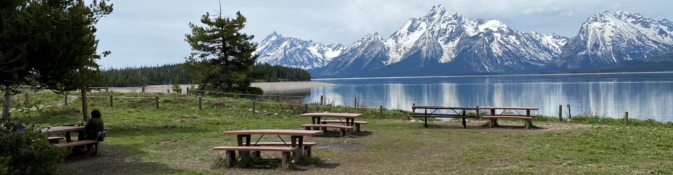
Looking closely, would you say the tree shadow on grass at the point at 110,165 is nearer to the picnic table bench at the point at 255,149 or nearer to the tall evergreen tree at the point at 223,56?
the picnic table bench at the point at 255,149

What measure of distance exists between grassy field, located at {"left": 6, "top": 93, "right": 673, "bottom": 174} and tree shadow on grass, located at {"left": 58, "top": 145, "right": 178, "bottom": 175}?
2cm

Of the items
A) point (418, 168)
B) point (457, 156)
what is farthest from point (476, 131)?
point (418, 168)

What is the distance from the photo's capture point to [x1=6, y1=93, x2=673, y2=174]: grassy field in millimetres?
9961

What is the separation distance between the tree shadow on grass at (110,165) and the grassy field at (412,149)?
0.07 ft

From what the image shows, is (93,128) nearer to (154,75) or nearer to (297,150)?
(297,150)

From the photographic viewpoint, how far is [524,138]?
15.0 metres

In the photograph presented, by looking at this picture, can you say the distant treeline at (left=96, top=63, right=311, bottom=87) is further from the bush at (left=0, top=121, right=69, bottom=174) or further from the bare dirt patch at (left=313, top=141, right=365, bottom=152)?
the bush at (left=0, top=121, right=69, bottom=174)

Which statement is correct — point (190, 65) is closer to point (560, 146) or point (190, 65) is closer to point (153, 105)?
point (153, 105)

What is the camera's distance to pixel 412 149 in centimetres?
1293

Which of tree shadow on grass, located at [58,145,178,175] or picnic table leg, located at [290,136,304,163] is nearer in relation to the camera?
tree shadow on grass, located at [58,145,178,175]

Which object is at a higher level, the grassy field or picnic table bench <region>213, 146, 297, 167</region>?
picnic table bench <region>213, 146, 297, 167</region>

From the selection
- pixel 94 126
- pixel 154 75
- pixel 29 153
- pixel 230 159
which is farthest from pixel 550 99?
pixel 154 75

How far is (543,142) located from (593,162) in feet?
12.7

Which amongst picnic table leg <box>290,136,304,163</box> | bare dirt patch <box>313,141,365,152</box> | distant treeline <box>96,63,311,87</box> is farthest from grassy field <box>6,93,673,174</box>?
distant treeline <box>96,63,311,87</box>
